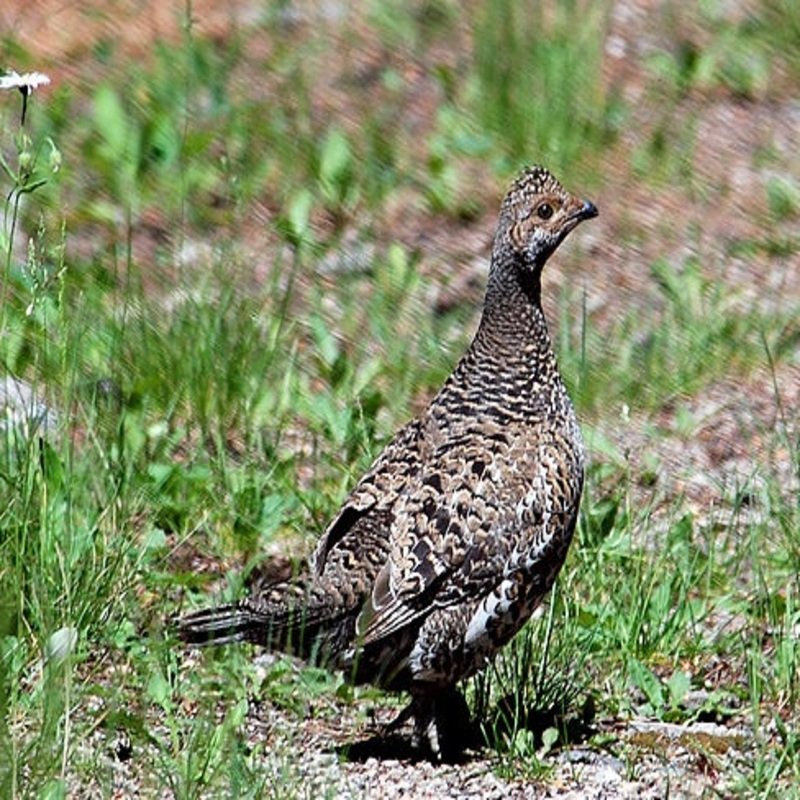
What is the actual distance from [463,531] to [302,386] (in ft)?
7.40

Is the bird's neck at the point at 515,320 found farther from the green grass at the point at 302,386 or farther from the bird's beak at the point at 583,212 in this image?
the green grass at the point at 302,386

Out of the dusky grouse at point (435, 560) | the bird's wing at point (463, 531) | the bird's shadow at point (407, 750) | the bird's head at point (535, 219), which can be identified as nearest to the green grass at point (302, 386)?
the bird's shadow at point (407, 750)

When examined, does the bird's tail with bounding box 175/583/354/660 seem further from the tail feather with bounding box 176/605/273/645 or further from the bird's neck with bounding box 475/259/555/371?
the bird's neck with bounding box 475/259/555/371

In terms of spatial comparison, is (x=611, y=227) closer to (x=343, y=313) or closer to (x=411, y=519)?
(x=343, y=313)

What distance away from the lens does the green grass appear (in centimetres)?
542

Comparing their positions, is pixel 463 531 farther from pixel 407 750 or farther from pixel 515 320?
pixel 515 320

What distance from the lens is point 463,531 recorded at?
5.54 meters

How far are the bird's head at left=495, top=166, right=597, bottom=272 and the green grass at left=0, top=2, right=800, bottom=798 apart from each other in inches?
23.6

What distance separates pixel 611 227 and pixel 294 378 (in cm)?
212

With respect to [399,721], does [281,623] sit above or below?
above

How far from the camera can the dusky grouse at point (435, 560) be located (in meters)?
5.42

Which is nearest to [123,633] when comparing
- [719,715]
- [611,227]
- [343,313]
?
[719,715]

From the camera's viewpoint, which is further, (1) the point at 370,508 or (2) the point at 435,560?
(1) the point at 370,508

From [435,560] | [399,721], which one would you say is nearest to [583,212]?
[435,560]
